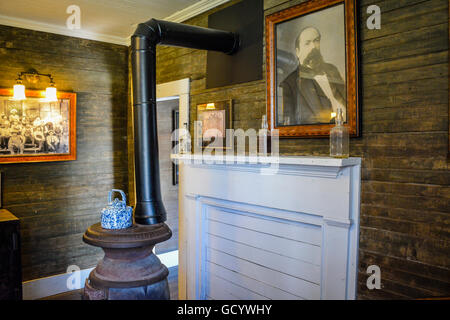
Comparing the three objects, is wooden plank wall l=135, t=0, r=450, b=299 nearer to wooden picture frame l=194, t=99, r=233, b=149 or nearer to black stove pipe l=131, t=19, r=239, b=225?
wooden picture frame l=194, t=99, r=233, b=149

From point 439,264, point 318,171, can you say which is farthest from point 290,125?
point 439,264

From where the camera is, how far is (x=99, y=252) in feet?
13.0

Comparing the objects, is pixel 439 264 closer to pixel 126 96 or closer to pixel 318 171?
pixel 318 171

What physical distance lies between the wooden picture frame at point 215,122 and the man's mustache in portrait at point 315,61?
0.70 m

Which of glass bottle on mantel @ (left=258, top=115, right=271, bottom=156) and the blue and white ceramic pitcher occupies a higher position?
glass bottle on mantel @ (left=258, top=115, right=271, bottom=156)

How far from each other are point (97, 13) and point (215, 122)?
1.48 m

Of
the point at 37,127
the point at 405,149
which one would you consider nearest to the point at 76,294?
the point at 37,127

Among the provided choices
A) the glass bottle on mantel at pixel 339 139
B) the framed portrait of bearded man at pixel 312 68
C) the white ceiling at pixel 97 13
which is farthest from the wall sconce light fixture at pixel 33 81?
the glass bottle on mantel at pixel 339 139

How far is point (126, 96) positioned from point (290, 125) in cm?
245

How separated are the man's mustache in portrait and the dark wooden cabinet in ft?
Answer: 8.00

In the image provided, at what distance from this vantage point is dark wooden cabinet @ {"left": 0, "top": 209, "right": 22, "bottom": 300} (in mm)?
2756

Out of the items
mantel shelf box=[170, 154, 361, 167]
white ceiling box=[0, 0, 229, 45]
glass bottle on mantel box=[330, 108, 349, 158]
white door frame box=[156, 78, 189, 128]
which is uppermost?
white ceiling box=[0, 0, 229, 45]

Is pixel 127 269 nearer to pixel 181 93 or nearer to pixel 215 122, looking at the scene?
pixel 215 122

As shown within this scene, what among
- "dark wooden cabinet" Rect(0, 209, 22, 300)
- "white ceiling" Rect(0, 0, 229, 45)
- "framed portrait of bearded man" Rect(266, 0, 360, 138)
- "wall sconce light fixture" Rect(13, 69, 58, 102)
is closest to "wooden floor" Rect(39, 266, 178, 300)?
"dark wooden cabinet" Rect(0, 209, 22, 300)
